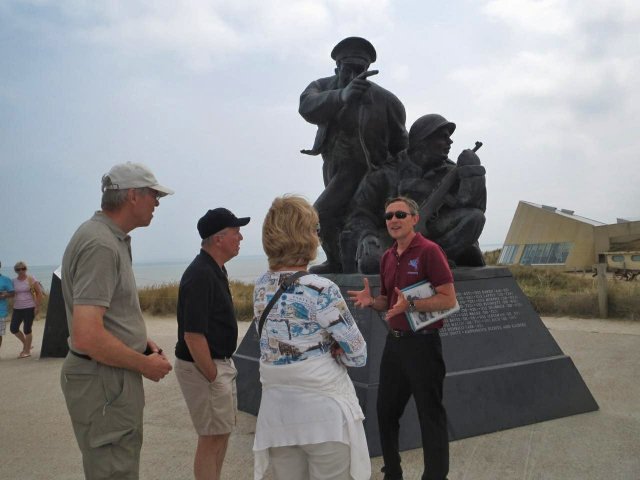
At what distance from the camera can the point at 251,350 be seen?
478cm

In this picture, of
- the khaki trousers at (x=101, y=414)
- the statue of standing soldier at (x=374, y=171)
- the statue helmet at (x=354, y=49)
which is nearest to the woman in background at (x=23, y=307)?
the statue of standing soldier at (x=374, y=171)

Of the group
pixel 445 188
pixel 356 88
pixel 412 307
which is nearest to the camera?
pixel 412 307

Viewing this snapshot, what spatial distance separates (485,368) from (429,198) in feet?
5.05

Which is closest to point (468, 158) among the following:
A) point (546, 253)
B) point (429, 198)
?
point (429, 198)

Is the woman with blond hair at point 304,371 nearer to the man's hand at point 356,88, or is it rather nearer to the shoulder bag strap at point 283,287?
the shoulder bag strap at point 283,287

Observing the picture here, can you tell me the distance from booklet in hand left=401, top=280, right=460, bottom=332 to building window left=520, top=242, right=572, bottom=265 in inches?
941

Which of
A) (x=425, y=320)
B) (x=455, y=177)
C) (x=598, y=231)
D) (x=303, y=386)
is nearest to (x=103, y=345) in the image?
(x=303, y=386)

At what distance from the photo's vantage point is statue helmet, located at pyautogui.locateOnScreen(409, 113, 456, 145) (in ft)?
15.4

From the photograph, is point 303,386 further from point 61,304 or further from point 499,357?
point 61,304

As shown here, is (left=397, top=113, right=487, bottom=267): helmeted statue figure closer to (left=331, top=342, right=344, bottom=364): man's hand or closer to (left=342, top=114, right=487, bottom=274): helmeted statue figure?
(left=342, top=114, right=487, bottom=274): helmeted statue figure

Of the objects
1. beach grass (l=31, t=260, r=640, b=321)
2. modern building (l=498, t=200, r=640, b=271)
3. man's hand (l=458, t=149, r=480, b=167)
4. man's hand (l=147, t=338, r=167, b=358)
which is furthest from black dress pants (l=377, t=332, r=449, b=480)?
modern building (l=498, t=200, r=640, b=271)

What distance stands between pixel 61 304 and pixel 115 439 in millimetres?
6888

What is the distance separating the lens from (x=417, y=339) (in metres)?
2.74

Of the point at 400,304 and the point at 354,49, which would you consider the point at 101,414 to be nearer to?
the point at 400,304
